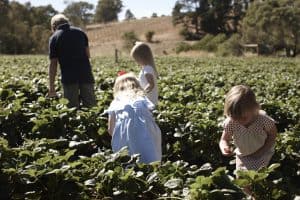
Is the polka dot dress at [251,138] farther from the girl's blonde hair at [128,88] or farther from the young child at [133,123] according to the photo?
the girl's blonde hair at [128,88]

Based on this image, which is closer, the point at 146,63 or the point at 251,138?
the point at 251,138

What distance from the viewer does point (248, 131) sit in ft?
14.7

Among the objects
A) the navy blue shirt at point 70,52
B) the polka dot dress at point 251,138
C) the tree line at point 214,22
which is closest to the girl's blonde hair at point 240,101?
the polka dot dress at point 251,138

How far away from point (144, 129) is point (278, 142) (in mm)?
1806

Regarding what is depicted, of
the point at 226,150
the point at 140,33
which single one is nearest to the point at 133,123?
the point at 226,150

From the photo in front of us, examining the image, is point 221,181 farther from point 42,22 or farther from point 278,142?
point 42,22

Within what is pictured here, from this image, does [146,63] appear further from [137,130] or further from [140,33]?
[140,33]

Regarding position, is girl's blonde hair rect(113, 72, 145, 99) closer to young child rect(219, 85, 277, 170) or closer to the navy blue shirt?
young child rect(219, 85, 277, 170)

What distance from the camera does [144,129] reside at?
16.0 feet

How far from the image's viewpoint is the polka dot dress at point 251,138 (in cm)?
446

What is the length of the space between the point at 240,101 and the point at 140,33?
296 ft

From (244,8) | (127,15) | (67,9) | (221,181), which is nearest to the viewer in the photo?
(221,181)

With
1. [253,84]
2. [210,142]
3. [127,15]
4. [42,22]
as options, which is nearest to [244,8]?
[42,22]

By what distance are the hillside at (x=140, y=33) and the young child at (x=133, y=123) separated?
6790 centimetres
